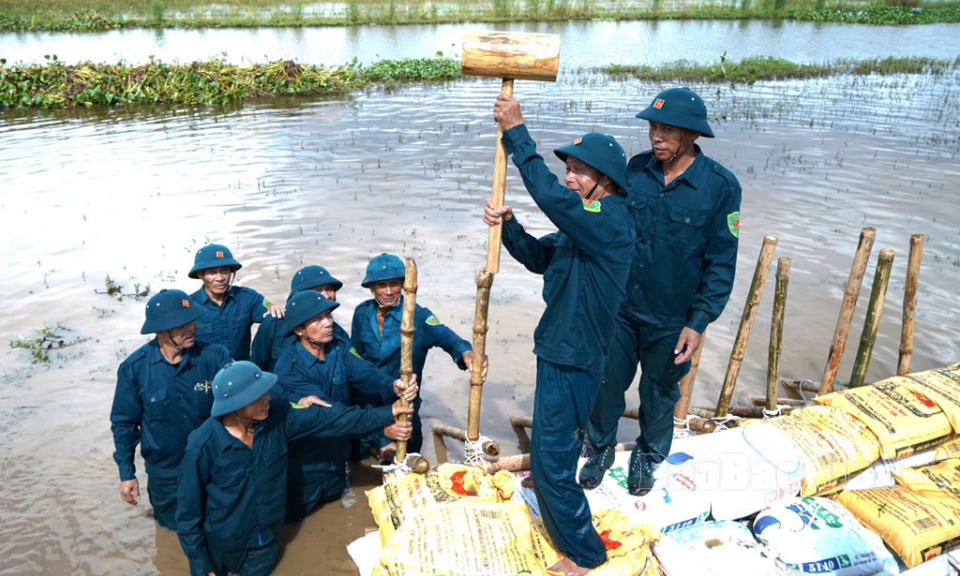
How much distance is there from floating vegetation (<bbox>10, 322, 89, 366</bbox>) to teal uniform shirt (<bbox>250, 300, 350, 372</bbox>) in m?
2.94

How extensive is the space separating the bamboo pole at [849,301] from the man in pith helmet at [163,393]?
430 centimetres

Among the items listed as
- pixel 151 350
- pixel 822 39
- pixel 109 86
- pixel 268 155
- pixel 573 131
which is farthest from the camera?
pixel 822 39

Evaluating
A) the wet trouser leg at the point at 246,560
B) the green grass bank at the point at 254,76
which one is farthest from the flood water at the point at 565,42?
the wet trouser leg at the point at 246,560

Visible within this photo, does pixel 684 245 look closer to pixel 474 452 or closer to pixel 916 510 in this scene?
pixel 474 452

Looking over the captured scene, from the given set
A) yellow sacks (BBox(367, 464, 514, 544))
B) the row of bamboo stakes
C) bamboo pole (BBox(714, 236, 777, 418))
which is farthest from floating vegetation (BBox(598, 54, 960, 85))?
yellow sacks (BBox(367, 464, 514, 544))

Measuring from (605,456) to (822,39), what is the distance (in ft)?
94.6

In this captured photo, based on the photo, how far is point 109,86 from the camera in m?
17.9

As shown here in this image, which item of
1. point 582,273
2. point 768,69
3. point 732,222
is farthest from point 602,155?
point 768,69

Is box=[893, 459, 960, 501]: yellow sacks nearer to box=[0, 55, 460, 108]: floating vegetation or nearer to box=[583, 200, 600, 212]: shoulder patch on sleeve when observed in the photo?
box=[583, 200, 600, 212]: shoulder patch on sleeve

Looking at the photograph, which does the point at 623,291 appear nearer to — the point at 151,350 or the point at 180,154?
the point at 151,350

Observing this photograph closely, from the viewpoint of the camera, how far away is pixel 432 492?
364 centimetres

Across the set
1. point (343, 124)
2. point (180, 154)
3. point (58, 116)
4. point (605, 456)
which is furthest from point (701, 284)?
point (58, 116)

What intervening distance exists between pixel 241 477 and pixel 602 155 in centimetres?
240

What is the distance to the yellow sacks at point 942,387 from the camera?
4.30m
